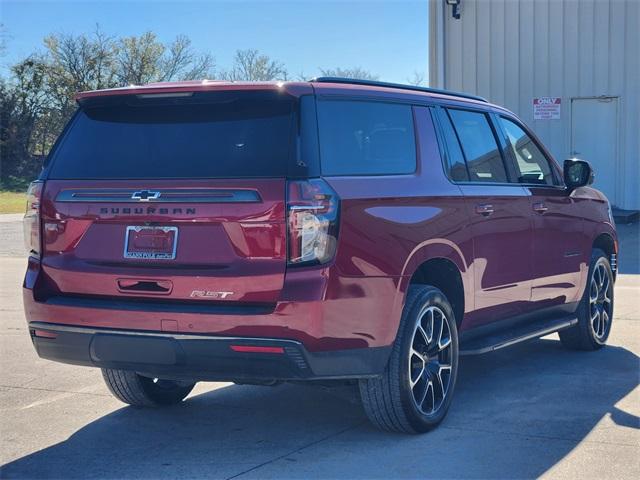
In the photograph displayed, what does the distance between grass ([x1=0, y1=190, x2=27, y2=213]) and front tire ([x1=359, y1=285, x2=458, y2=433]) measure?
88.2 ft

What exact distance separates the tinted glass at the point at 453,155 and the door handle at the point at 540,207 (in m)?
0.92

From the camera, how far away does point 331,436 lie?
16.3ft

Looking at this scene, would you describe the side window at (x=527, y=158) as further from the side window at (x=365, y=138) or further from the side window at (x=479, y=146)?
the side window at (x=365, y=138)

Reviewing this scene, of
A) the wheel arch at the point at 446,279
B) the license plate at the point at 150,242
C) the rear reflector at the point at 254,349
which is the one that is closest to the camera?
the rear reflector at the point at 254,349

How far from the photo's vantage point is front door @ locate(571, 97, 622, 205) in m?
18.3

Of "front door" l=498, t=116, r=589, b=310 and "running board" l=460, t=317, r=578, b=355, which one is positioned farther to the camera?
"front door" l=498, t=116, r=589, b=310

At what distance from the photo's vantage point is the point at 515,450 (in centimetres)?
461

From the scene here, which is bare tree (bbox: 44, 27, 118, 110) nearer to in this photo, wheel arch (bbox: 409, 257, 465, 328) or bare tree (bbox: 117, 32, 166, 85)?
bare tree (bbox: 117, 32, 166, 85)

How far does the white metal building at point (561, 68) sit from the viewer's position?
1800cm

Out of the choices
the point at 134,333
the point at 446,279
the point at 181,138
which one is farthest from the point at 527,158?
the point at 134,333

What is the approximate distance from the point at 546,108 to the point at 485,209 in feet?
45.5

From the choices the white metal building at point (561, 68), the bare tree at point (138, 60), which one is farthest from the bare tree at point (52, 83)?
the white metal building at point (561, 68)

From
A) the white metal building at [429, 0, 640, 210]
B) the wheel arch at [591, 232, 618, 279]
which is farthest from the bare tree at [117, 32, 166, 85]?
the wheel arch at [591, 232, 618, 279]

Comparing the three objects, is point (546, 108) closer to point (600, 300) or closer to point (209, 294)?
point (600, 300)
